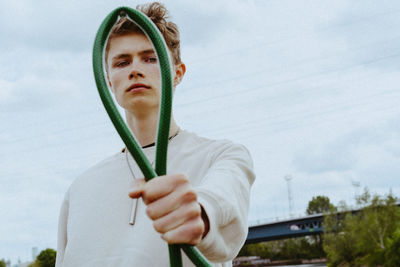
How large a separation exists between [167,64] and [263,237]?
57.9m

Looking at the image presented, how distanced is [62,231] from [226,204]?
52.5 inches

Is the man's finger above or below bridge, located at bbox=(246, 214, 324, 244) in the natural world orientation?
below

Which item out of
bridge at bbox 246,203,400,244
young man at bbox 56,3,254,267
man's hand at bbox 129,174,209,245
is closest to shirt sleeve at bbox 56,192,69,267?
young man at bbox 56,3,254,267

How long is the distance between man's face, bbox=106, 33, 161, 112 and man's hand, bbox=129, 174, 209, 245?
110 cm

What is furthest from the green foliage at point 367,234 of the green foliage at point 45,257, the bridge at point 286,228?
the green foliage at point 45,257

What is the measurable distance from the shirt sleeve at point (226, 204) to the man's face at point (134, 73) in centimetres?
52

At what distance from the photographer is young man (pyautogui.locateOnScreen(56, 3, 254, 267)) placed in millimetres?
1642

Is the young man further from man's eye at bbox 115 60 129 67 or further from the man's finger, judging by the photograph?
the man's finger

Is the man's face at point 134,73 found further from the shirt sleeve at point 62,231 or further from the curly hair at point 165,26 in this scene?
the shirt sleeve at point 62,231

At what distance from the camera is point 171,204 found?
1046 mm

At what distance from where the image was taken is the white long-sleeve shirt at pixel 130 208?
149 centimetres

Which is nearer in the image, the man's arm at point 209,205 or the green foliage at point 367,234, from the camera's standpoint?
the man's arm at point 209,205

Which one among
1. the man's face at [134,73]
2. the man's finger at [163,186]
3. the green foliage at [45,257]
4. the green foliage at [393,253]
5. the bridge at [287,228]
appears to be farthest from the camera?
the bridge at [287,228]

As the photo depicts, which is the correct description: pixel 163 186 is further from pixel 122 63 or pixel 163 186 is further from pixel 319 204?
pixel 319 204
